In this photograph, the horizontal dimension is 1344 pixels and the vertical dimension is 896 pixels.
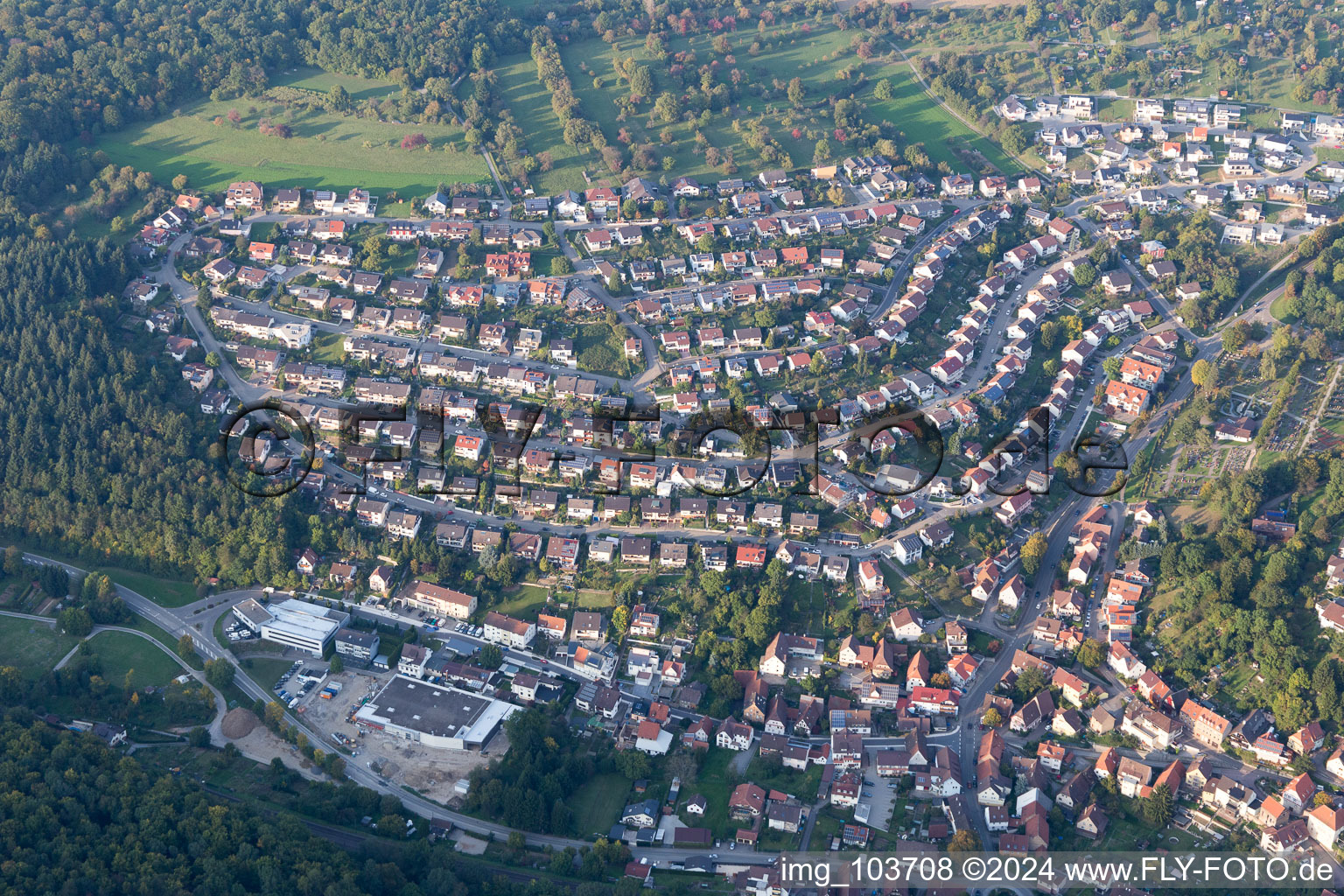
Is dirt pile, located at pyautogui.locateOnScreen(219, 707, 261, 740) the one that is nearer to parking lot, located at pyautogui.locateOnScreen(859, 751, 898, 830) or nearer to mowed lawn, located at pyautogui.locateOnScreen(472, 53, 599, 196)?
parking lot, located at pyautogui.locateOnScreen(859, 751, 898, 830)

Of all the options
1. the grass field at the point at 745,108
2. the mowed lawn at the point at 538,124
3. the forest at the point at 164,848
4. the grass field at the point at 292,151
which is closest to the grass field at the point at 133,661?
the forest at the point at 164,848

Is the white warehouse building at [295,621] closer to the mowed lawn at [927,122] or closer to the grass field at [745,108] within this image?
the grass field at [745,108]

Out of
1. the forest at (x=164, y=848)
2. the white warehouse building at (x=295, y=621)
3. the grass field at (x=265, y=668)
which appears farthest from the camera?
the white warehouse building at (x=295, y=621)

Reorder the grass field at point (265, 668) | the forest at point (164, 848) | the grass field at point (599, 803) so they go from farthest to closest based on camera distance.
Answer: the grass field at point (265, 668)
the grass field at point (599, 803)
the forest at point (164, 848)

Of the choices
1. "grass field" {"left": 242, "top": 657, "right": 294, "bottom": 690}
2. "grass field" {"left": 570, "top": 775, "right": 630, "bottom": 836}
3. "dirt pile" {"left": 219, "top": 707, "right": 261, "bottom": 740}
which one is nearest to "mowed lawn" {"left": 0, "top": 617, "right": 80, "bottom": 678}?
"grass field" {"left": 242, "top": 657, "right": 294, "bottom": 690}

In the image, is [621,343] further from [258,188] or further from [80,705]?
[80,705]

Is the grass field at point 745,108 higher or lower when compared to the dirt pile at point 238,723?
higher

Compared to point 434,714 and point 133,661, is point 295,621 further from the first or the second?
point 434,714

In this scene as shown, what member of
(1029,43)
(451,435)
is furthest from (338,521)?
(1029,43)
